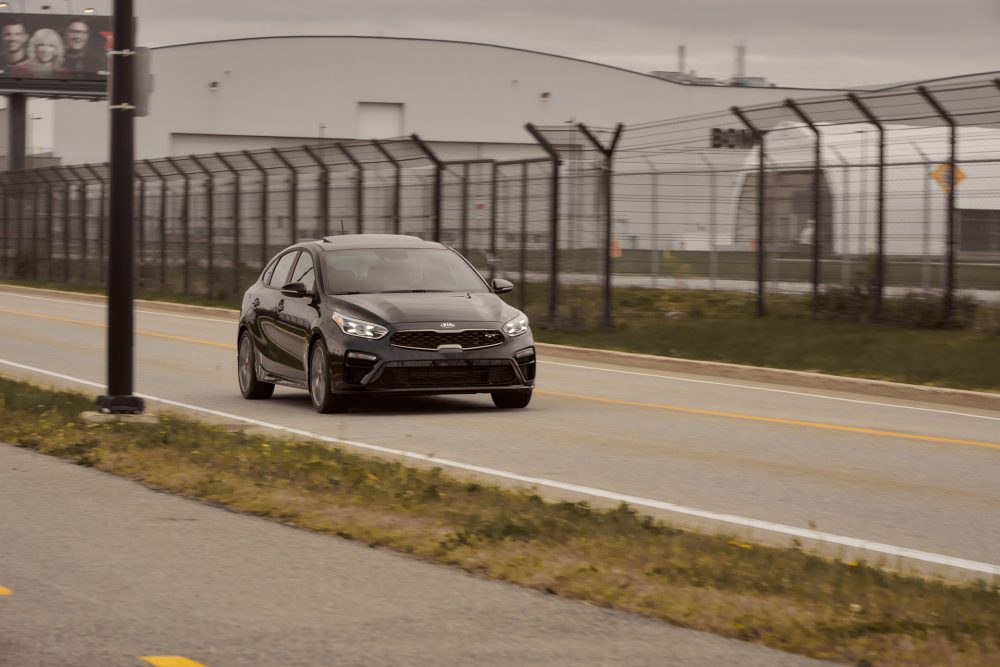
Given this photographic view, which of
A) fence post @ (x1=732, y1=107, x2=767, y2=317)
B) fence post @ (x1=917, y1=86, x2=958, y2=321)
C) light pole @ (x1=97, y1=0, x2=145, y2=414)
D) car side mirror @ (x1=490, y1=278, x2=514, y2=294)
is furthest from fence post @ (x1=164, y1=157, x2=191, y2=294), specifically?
light pole @ (x1=97, y1=0, x2=145, y2=414)

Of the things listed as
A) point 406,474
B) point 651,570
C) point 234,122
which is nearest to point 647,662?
point 651,570

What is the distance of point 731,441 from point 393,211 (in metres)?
19.3

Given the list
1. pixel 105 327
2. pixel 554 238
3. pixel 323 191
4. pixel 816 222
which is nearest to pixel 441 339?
pixel 816 222

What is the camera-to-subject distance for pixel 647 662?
18.8 feet

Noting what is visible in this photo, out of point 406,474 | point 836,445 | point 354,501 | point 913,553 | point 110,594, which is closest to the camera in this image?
point 110,594

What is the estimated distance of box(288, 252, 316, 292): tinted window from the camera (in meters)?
15.5

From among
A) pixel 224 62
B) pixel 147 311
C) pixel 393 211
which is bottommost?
pixel 147 311

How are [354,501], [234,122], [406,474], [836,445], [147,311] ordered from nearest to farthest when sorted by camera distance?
[354,501], [406,474], [836,445], [147,311], [234,122]

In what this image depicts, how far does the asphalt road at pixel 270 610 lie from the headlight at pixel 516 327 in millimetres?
6012

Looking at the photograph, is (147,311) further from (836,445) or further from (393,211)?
(836,445)

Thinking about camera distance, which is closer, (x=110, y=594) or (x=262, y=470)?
(x=110, y=594)

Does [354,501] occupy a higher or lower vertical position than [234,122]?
lower

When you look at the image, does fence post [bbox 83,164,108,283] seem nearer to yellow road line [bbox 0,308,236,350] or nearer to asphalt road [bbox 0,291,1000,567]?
yellow road line [bbox 0,308,236,350]

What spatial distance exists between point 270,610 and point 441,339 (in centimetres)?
776
